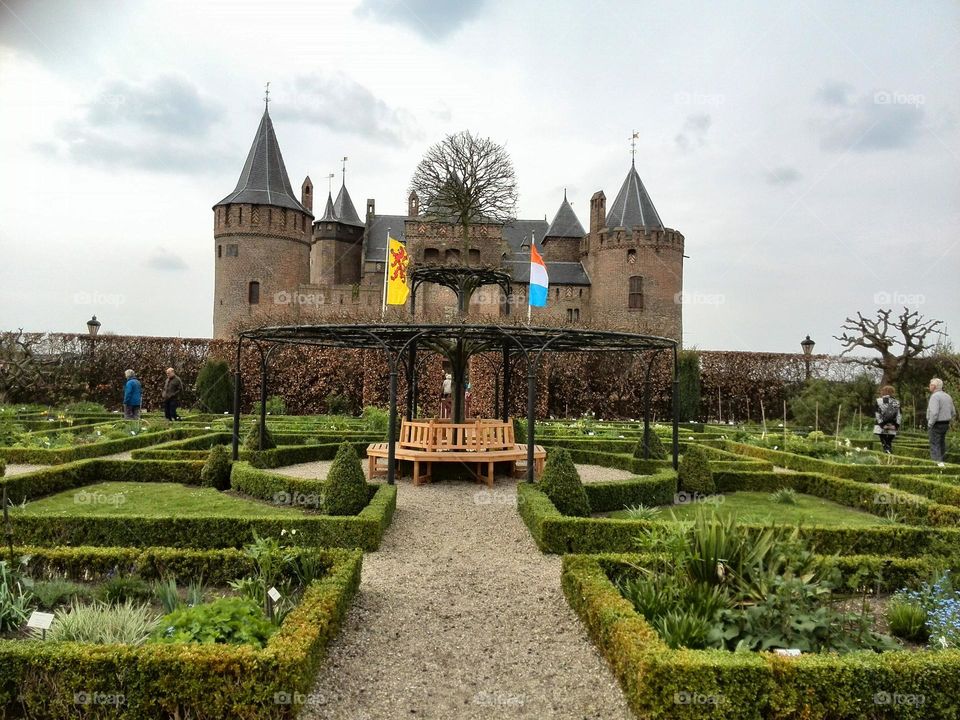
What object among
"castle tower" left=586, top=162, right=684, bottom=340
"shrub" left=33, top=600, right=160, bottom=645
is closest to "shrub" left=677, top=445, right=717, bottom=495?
"shrub" left=33, top=600, right=160, bottom=645

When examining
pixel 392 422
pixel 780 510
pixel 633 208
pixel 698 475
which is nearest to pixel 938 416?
pixel 780 510

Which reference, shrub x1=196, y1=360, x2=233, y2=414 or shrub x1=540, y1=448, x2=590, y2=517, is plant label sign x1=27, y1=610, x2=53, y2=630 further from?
shrub x1=196, y1=360, x2=233, y2=414

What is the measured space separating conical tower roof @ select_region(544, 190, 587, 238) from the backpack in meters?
34.0

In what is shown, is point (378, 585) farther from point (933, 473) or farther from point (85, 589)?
point (933, 473)

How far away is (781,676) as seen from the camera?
3.90 meters

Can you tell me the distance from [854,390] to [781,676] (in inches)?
847

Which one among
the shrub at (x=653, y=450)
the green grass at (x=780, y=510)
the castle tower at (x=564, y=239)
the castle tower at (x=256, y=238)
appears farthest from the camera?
the castle tower at (x=564, y=239)

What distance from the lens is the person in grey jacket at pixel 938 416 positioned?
12922 mm

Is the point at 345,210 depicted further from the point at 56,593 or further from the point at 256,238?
the point at 56,593

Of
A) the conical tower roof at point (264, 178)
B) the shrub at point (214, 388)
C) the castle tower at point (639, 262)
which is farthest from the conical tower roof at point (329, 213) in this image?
the shrub at point (214, 388)

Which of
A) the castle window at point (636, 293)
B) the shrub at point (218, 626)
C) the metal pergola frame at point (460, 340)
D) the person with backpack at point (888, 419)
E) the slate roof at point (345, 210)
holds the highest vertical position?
the slate roof at point (345, 210)

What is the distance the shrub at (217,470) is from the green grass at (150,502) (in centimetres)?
16

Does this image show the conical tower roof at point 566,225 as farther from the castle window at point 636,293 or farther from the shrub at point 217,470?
the shrub at point 217,470

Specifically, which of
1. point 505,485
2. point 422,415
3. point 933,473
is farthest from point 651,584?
point 422,415
